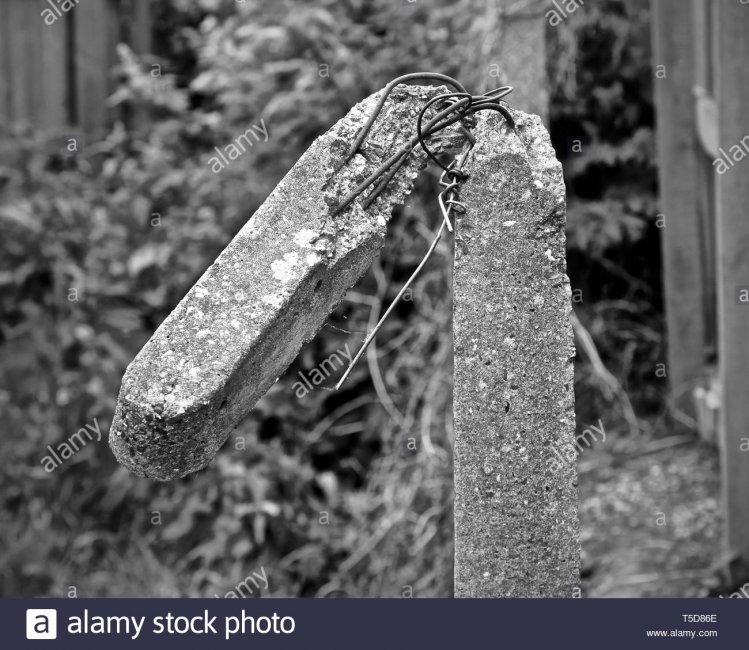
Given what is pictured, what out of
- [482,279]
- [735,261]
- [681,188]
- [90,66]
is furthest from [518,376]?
[90,66]

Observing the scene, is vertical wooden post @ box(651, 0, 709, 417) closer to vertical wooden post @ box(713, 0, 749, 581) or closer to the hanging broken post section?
vertical wooden post @ box(713, 0, 749, 581)

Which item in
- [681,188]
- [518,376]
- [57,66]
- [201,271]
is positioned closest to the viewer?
[518,376]

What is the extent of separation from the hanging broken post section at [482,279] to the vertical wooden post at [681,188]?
13.4 feet

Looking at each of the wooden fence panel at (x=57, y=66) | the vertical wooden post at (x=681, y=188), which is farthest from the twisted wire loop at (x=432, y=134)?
the wooden fence panel at (x=57, y=66)

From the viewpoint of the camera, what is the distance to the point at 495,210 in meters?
1.92

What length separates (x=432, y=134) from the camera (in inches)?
76.5

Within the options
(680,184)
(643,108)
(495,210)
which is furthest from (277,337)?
(643,108)

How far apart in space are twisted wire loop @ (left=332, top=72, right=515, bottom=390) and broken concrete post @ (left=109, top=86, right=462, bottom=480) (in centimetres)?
2

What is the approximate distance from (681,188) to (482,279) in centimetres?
423

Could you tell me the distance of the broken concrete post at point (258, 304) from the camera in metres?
1.71

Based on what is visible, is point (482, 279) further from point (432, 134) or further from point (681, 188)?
point (681, 188)

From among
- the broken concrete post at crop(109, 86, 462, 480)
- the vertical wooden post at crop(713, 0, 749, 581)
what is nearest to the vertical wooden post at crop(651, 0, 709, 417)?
the vertical wooden post at crop(713, 0, 749, 581)
